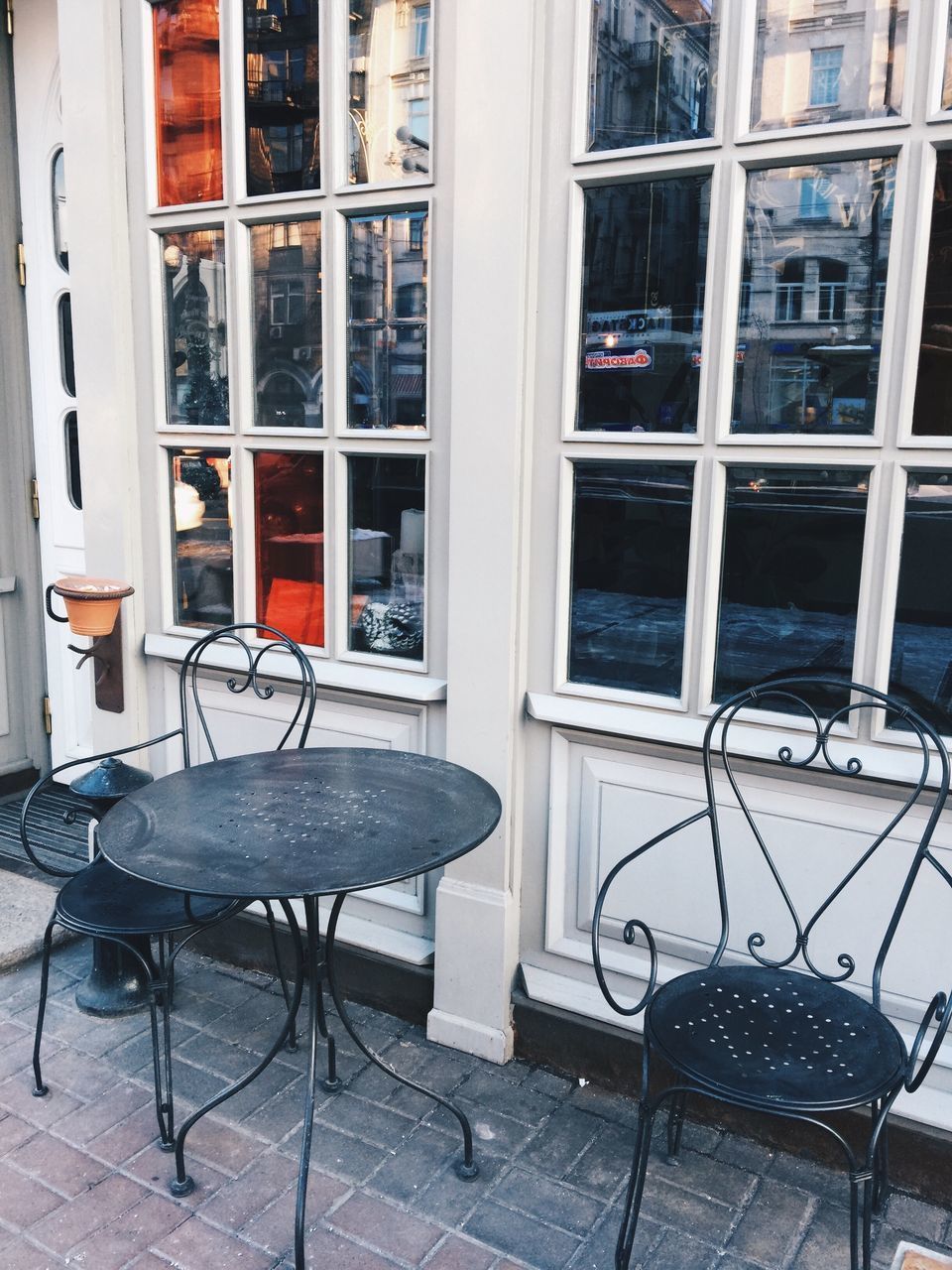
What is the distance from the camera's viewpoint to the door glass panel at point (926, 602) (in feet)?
6.68

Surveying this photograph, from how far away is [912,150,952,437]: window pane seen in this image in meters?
1.97

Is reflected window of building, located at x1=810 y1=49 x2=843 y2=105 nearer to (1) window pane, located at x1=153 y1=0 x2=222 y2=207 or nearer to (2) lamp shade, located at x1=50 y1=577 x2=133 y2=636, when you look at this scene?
(1) window pane, located at x1=153 y1=0 x2=222 y2=207

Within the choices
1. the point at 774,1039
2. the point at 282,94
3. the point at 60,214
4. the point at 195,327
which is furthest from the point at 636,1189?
the point at 60,214

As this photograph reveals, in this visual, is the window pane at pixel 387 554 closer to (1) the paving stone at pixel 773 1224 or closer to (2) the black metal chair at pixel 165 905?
(2) the black metal chair at pixel 165 905

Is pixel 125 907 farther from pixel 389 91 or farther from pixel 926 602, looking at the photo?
pixel 389 91

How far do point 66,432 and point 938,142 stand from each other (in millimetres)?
3115

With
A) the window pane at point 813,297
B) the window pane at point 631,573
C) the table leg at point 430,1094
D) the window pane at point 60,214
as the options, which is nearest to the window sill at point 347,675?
the window pane at point 631,573

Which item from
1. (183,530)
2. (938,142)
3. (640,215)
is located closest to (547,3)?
(640,215)

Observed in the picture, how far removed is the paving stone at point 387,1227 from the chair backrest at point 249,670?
1100 mm

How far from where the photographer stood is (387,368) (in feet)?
8.68

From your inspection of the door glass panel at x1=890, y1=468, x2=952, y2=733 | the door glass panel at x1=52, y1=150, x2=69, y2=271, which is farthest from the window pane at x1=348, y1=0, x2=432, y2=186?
the door glass panel at x1=52, y1=150, x2=69, y2=271

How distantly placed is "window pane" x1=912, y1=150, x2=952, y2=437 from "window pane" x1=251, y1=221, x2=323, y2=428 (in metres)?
1.50

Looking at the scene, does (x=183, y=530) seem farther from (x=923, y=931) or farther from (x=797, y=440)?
(x=923, y=931)

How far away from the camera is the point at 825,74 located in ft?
6.72
